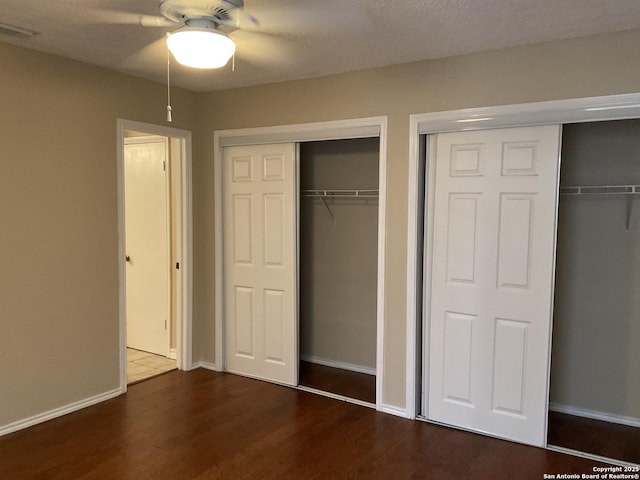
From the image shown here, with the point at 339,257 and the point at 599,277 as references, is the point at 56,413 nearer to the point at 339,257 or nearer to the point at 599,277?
the point at 339,257

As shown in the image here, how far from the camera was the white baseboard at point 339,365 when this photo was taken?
4.55 meters

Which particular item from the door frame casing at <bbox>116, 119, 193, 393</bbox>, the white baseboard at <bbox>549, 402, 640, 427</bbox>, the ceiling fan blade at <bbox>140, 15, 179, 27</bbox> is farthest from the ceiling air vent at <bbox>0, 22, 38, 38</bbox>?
the white baseboard at <bbox>549, 402, 640, 427</bbox>

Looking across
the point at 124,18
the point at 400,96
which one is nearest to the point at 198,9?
the point at 124,18

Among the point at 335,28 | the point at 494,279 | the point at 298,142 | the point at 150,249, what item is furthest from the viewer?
the point at 150,249

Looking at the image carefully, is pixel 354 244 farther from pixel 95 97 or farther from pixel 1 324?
pixel 1 324

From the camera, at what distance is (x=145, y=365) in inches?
185

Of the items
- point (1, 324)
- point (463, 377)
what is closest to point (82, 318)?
point (1, 324)

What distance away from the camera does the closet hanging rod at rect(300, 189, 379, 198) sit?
4.33 m

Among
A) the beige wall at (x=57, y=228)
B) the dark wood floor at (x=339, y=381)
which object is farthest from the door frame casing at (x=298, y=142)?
the beige wall at (x=57, y=228)

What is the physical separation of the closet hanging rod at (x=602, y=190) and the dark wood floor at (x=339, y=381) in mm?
2038

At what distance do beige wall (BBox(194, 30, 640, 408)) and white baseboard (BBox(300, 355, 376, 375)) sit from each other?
33.4 inches

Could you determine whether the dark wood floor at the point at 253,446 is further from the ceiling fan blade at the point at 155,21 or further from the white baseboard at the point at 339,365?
the ceiling fan blade at the point at 155,21

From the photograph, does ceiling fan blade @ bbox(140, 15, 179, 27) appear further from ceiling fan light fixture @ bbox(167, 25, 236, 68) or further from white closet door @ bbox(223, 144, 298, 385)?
white closet door @ bbox(223, 144, 298, 385)

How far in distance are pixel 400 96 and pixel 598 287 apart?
6.13 ft
